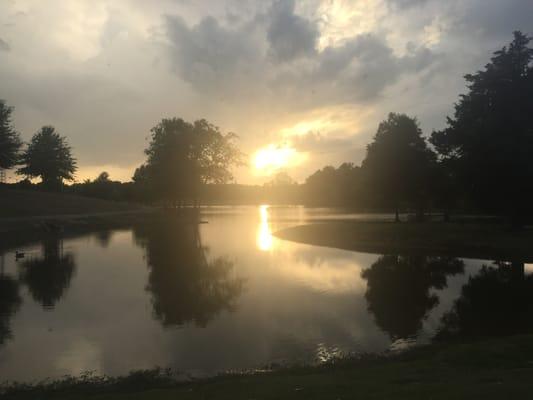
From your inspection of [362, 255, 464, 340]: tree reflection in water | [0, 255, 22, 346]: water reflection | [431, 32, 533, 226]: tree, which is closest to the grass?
[0, 255, 22, 346]: water reflection

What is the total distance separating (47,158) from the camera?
112875 millimetres

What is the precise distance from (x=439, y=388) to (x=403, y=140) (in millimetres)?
55023

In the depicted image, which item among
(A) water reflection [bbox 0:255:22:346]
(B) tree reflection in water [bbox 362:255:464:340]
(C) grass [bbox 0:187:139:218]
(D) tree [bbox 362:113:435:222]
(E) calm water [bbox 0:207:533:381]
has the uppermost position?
Result: (D) tree [bbox 362:113:435:222]

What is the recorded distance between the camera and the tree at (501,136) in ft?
131

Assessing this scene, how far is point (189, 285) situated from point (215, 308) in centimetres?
545

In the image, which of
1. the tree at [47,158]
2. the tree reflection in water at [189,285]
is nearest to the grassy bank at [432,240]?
the tree reflection in water at [189,285]

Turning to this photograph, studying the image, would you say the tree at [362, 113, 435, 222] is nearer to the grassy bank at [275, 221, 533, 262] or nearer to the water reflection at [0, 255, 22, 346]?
the grassy bank at [275, 221, 533, 262]

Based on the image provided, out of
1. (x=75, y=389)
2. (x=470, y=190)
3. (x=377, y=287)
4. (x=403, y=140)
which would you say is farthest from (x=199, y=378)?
(x=403, y=140)

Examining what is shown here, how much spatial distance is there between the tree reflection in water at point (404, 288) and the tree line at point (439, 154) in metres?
13.4

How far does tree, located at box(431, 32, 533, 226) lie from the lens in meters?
39.9

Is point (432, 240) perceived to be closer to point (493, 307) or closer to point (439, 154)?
point (439, 154)

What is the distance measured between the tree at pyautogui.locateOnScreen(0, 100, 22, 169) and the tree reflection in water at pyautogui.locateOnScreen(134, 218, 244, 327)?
63.2 metres

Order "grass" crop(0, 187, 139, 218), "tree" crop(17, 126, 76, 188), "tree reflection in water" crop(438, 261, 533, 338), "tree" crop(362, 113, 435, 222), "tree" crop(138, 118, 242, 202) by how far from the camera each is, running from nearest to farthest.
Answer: "tree reflection in water" crop(438, 261, 533, 338) → "tree" crop(362, 113, 435, 222) → "grass" crop(0, 187, 139, 218) → "tree" crop(138, 118, 242, 202) → "tree" crop(17, 126, 76, 188)

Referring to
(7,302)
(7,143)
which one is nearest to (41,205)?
(7,143)
